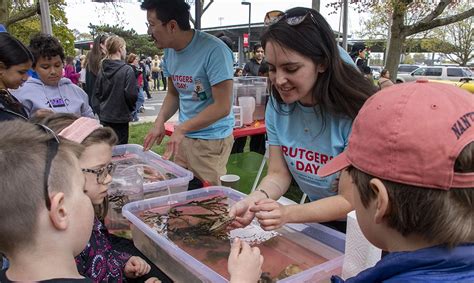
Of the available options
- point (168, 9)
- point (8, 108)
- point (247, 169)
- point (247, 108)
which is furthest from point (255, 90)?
point (8, 108)

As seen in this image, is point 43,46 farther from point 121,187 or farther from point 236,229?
point 236,229

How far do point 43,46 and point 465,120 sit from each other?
268 centimetres

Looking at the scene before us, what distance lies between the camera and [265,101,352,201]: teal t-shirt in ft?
4.44

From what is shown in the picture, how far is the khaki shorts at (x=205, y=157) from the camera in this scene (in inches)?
95.3

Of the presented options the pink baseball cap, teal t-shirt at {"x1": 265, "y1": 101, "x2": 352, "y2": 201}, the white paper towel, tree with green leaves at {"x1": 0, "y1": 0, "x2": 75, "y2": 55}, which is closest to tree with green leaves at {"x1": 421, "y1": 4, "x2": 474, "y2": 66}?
tree with green leaves at {"x1": 0, "y1": 0, "x2": 75, "y2": 55}

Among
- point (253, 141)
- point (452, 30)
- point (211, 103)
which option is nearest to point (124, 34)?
point (452, 30)

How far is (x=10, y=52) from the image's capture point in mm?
2092

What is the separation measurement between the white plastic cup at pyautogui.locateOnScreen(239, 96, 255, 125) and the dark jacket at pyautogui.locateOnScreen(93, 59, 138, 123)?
119 centimetres

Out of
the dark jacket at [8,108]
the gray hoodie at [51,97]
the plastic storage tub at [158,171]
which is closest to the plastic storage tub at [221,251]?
the plastic storage tub at [158,171]

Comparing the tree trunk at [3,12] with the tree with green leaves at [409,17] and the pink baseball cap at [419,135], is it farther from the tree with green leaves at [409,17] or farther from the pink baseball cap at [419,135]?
the pink baseball cap at [419,135]

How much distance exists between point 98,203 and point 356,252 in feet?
2.70

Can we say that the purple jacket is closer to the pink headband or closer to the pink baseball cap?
the pink headband

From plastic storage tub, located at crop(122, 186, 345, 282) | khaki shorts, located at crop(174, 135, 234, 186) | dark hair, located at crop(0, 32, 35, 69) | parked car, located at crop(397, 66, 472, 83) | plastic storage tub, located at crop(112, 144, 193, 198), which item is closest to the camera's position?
plastic storage tub, located at crop(122, 186, 345, 282)

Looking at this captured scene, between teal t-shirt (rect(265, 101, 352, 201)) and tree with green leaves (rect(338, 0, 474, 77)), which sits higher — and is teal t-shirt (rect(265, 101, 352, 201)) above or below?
below
